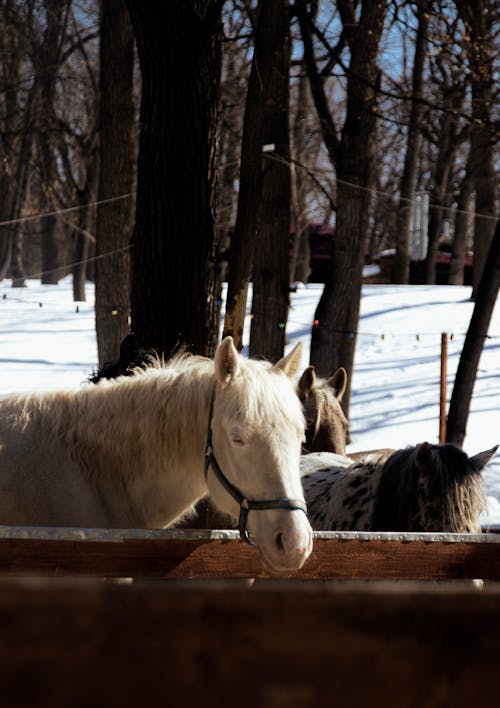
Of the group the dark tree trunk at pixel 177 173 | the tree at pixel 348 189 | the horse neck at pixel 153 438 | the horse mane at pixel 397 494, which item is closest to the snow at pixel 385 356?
the tree at pixel 348 189

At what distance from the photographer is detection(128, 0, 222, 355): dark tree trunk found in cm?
542

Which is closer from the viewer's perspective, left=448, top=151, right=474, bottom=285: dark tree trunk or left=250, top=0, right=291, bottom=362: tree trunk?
left=250, top=0, right=291, bottom=362: tree trunk

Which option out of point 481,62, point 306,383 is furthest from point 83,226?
point 306,383

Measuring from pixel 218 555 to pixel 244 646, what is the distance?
2518 millimetres

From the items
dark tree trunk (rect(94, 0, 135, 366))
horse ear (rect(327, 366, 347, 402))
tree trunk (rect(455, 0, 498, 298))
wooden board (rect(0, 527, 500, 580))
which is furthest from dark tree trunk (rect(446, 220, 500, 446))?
wooden board (rect(0, 527, 500, 580))

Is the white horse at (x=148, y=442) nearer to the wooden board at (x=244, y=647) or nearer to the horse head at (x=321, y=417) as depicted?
the wooden board at (x=244, y=647)

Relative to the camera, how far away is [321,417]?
22.2 ft

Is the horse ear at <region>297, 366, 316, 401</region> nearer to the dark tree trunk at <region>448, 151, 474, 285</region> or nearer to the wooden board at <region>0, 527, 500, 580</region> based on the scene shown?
the wooden board at <region>0, 527, 500, 580</region>

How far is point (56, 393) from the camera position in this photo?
12.0ft

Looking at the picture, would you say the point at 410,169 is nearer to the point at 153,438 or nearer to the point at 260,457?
the point at 153,438

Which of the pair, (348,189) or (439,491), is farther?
(348,189)

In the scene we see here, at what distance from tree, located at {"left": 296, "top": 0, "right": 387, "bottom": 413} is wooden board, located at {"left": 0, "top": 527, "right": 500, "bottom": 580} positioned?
8216 millimetres

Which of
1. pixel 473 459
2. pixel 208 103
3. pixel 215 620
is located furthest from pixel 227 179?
pixel 215 620

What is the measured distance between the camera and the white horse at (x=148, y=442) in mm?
3162
